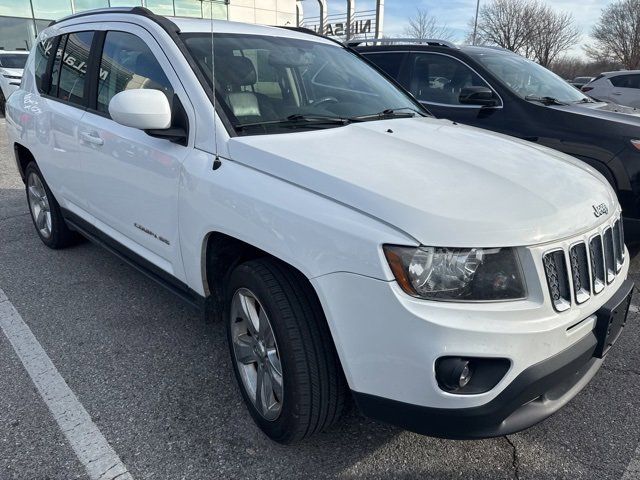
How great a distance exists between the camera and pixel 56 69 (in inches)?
156

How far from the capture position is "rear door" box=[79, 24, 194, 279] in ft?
8.46

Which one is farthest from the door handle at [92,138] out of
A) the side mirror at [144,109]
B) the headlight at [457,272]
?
the headlight at [457,272]

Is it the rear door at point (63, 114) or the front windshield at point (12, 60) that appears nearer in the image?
the rear door at point (63, 114)

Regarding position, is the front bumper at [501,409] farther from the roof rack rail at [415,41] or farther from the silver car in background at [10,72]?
the silver car in background at [10,72]

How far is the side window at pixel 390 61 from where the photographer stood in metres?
5.74

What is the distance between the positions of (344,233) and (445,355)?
0.52m

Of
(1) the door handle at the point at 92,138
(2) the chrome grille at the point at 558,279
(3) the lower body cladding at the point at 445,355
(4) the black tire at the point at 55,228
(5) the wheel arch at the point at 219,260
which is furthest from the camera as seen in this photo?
(4) the black tire at the point at 55,228

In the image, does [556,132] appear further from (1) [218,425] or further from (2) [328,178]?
(1) [218,425]

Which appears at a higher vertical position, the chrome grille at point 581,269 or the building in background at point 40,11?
the building in background at point 40,11

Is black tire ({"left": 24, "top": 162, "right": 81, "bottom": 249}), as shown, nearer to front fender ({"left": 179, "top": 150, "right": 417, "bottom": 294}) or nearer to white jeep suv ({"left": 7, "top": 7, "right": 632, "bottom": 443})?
white jeep suv ({"left": 7, "top": 7, "right": 632, "bottom": 443})

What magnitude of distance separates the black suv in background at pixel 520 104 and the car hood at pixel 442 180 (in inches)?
73.3

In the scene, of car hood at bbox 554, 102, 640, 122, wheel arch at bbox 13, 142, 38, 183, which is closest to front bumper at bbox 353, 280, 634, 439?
car hood at bbox 554, 102, 640, 122

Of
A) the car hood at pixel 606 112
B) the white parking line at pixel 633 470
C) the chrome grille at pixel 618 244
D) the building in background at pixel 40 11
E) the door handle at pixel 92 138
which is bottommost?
the white parking line at pixel 633 470

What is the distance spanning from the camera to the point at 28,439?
2.28 meters
